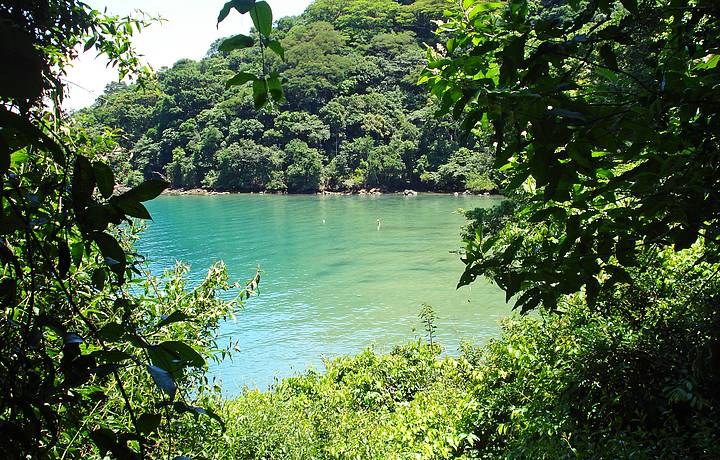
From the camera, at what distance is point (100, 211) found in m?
0.56

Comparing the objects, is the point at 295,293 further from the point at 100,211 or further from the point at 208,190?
the point at 208,190

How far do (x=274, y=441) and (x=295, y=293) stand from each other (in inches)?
460

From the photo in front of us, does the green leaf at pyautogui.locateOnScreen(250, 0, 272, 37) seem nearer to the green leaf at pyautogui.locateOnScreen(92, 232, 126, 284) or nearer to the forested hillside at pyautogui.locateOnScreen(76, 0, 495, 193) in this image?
the green leaf at pyautogui.locateOnScreen(92, 232, 126, 284)

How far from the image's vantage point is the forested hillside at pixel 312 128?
1455 inches

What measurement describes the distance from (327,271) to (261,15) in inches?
685

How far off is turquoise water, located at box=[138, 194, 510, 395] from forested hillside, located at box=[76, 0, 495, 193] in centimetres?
413

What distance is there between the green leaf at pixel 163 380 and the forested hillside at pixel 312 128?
34395mm

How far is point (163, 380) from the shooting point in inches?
19.8

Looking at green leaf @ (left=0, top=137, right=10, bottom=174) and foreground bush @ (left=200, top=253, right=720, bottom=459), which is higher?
green leaf @ (left=0, top=137, right=10, bottom=174)

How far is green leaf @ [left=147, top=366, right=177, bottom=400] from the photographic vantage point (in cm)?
49

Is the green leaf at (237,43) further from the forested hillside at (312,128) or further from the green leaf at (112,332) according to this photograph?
the forested hillside at (312,128)

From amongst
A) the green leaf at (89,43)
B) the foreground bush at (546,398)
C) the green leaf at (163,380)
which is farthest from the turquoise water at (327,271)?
the green leaf at (163,380)

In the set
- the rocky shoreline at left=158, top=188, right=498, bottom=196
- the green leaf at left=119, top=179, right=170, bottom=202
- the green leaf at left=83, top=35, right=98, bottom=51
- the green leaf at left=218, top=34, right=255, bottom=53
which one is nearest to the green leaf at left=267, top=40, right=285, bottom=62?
the green leaf at left=218, top=34, right=255, bottom=53

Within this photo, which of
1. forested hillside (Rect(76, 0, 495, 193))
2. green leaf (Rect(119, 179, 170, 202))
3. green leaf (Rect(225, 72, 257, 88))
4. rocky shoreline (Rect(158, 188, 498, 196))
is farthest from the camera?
forested hillside (Rect(76, 0, 495, 193))
